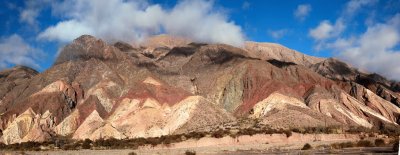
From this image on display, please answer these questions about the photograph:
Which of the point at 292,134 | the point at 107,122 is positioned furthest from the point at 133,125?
the point at 292,134

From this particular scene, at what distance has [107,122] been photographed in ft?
395

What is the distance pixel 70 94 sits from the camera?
13738cm

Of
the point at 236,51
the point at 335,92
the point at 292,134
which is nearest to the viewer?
the point at 292,134

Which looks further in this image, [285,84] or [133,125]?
[285,84]

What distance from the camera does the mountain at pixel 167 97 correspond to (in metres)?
117

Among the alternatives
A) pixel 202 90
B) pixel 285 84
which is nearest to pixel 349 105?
pixel 285 84

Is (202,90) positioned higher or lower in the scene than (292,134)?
higher

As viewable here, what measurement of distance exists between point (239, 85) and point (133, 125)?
37995 millimetres

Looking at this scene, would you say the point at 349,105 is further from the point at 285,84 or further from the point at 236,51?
the point at 236,51

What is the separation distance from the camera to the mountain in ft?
384

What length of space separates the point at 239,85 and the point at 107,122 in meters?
40.9

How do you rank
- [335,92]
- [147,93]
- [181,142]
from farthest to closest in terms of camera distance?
[335,92] < [147,93] < [181,142]

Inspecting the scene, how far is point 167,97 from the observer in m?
130

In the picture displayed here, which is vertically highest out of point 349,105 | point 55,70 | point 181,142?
point 55,70
